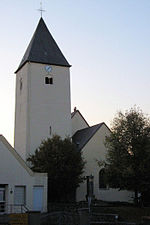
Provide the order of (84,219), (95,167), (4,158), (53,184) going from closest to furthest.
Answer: (84,219), (4,158), (53,184), (95,167)

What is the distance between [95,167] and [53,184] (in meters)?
8.07

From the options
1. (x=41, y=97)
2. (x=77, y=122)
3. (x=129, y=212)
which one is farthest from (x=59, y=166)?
(x=77, y=122)

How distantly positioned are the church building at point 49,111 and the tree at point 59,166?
386 cm

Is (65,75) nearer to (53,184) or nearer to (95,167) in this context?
(95,167)

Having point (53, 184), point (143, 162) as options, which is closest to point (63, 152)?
point (53, 184)

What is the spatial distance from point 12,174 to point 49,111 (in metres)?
16.6

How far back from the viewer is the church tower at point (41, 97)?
4884 centimetres

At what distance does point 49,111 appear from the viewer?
49969 mm

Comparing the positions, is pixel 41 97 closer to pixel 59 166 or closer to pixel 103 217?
pixel 59 166

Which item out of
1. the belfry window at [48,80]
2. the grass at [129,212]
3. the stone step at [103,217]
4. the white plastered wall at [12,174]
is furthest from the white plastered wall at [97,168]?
the stone step at [103,217]

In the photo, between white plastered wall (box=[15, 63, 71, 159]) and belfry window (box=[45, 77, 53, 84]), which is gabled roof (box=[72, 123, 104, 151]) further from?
belfry window (box=[45, 77, 53, 84])

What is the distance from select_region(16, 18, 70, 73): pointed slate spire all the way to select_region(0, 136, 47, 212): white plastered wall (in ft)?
60.5

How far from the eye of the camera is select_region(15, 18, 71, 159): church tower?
48844mm

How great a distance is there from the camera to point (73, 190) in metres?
43.0
